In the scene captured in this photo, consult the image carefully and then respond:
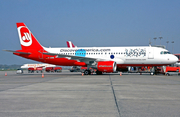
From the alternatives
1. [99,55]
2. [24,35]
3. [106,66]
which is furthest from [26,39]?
[106,66]

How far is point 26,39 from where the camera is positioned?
32875 millimetres

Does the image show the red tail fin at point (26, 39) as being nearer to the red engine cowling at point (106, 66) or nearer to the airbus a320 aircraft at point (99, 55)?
the airbus a320 aircraft at point (99, 55)

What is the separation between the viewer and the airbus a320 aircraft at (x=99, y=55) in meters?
28.1

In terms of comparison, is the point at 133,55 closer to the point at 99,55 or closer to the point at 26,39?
the point at 99,55

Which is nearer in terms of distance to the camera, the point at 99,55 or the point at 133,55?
the point at 133,55

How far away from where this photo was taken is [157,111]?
6234 mm

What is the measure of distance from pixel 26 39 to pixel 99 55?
11.9 meters

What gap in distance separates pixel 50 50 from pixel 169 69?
17777 millimetres

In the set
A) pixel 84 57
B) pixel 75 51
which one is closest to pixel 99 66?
pixel 84 57

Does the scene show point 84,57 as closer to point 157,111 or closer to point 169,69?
point 169,69

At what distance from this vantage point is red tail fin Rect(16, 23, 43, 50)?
1288 inches

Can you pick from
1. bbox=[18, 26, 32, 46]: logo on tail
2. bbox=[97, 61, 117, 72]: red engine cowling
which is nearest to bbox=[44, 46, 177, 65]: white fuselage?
bbox=[97, 61, 117, 72]: red engine cowling

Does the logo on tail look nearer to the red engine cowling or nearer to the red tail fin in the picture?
the red tail fin

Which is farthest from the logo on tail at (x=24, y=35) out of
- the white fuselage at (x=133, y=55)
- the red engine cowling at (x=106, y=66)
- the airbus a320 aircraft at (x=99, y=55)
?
the red engine cowling at (x=106, y=66)
